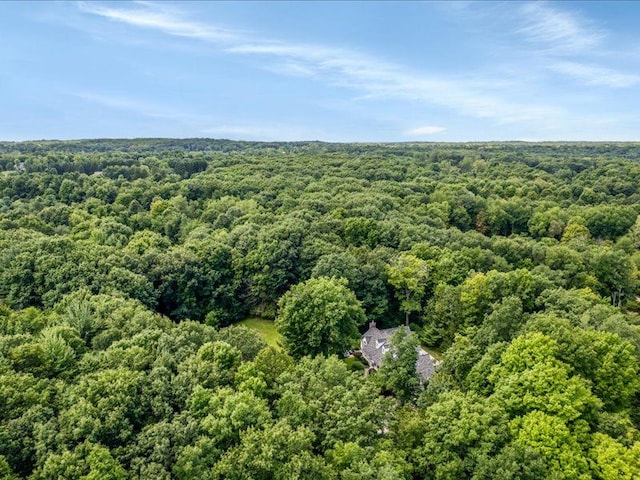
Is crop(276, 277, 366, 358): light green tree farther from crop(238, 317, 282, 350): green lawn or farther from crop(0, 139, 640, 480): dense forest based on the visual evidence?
crop(238, 317, 282, 350): green lawn

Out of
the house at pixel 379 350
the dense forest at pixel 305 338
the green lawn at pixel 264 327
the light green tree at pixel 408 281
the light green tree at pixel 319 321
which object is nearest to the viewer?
the dense forest at pixel 305 338

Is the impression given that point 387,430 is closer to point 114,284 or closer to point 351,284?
point 351,284

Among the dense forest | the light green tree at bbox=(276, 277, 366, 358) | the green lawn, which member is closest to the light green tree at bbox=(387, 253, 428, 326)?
the dense forest

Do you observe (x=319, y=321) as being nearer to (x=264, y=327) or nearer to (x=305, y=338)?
(x=305, y=338)

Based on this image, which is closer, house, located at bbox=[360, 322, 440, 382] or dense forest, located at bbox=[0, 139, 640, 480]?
dense forest, located at bbox=[0, 139, 640, 480]

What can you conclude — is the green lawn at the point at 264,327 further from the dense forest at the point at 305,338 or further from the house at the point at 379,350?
the house at the point at 379,350

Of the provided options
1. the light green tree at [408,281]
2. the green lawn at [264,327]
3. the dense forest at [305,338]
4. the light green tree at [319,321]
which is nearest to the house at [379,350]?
the dense forest at [305,338]
